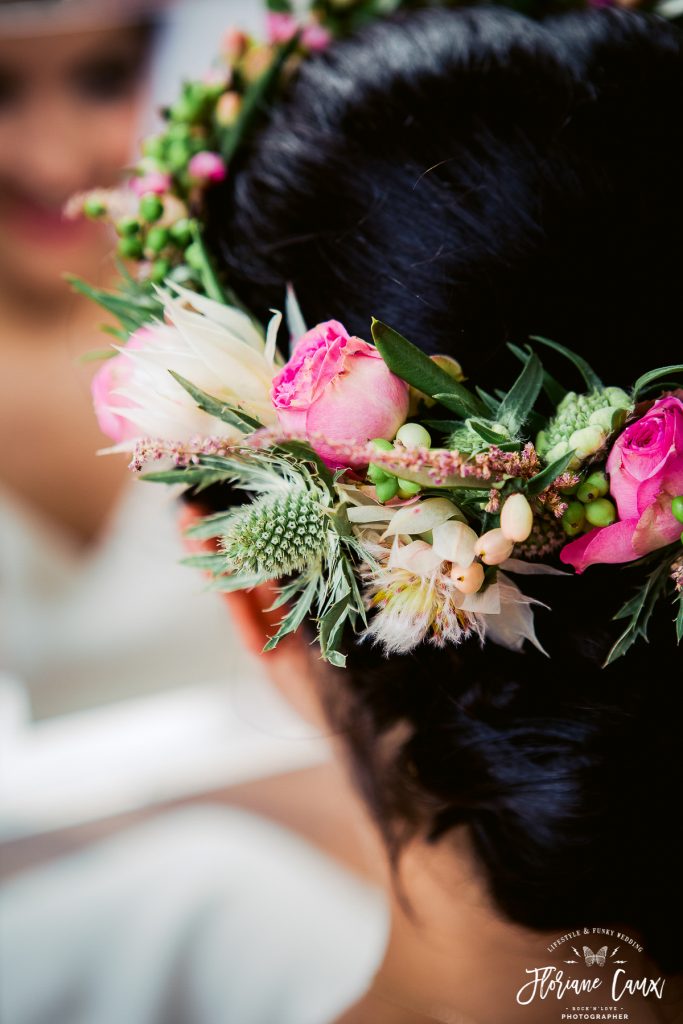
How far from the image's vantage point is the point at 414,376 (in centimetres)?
45

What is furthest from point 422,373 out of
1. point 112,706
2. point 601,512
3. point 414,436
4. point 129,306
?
point 112,706

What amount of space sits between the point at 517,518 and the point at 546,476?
0.03 metres

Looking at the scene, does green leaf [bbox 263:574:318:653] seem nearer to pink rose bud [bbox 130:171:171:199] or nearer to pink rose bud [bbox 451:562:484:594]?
pink rose bud [bbox 451:562:484:594]

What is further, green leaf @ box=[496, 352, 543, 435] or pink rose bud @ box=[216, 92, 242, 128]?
pink rose bud @ box=[216, 92, 242, 128]

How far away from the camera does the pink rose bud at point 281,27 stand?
70 cm

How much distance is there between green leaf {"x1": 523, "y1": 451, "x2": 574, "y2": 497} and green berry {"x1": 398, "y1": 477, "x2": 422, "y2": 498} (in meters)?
0.07

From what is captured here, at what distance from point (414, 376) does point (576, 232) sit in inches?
5.9

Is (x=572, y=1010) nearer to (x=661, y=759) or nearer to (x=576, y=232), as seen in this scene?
(x=661, y=759)

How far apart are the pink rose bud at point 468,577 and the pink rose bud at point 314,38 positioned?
51 cm

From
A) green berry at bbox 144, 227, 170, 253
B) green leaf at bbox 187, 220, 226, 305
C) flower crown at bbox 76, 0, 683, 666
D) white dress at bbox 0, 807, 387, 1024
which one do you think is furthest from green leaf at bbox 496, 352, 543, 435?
white dress at bbox 0, 807, 387, 1024

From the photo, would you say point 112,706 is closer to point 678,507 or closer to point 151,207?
point 151,207

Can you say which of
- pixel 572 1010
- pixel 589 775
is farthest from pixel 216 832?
pixel 589 775

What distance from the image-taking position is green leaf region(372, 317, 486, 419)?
0.44 metres

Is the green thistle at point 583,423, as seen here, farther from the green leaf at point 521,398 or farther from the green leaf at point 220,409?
the green leaf at point 220,409
